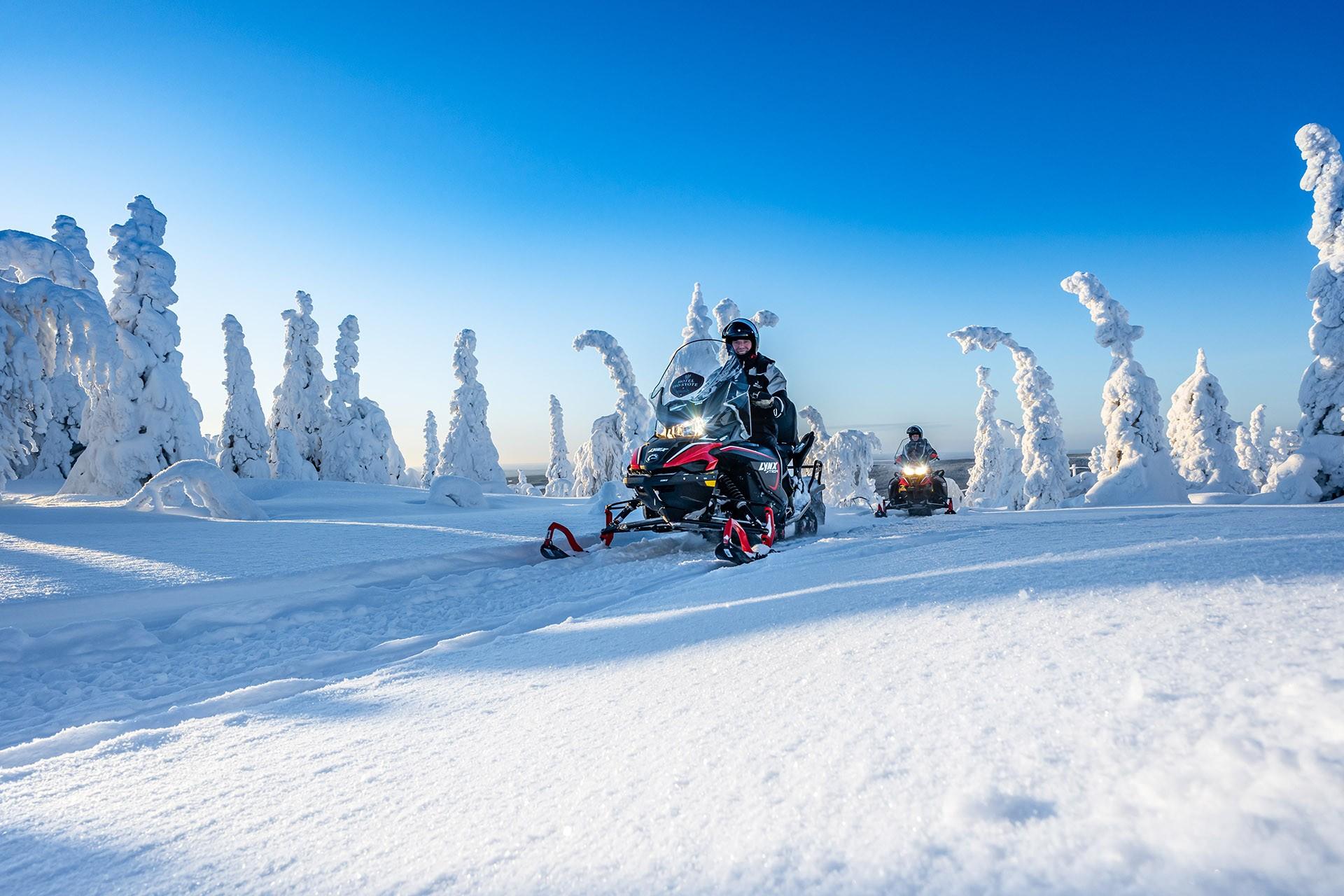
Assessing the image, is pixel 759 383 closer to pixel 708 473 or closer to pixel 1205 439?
pixel 708 473

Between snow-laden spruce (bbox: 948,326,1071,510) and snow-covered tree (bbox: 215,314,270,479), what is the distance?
30.8 metres

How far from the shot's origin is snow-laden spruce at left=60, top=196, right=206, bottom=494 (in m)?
16.0

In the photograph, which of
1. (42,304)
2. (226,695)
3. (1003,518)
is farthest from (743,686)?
(42,304)

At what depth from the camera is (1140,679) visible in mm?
1239

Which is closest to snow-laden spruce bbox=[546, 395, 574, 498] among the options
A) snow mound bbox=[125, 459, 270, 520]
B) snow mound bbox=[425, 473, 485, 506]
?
snow mound bbox=[425, 473, 485, 506]

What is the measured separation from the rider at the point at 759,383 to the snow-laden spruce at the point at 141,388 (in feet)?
55.7

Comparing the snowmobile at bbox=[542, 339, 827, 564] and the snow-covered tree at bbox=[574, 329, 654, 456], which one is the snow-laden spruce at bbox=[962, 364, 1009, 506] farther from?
the snowmobile at bbox=[542, 339, 827, 564]

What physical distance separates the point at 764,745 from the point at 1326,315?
23.7m

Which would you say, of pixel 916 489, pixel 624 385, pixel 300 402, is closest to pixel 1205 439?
pixel 916 489

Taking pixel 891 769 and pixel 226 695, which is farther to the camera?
pixel 226 695

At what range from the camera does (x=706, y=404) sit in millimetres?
6328

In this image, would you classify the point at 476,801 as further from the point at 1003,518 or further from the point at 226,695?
the point at 1003,518

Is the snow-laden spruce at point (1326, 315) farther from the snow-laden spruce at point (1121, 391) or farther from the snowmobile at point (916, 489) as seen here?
the snowmobile at point (916, 489)

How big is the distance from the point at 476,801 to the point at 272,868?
0.34 m
